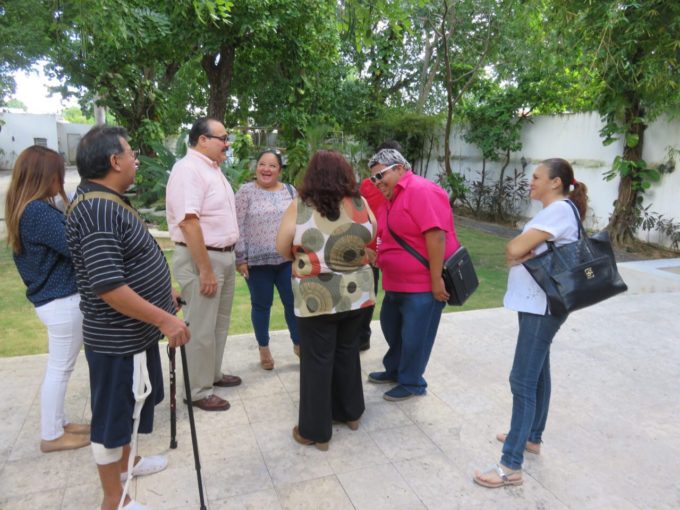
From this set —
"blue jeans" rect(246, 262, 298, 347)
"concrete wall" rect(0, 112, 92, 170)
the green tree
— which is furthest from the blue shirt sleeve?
"concrete wall" rect(0, 112, 92, 170)

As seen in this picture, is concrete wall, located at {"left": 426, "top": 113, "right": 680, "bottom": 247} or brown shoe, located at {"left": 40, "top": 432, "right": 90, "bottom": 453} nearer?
brown shoe, located at {"left": 40, "top": 432, "right": 90, "bottom": 453}

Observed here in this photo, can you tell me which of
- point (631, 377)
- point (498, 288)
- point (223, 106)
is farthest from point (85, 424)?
point (223, 106)

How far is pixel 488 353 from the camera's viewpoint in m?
4.38

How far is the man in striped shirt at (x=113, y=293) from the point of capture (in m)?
2.05

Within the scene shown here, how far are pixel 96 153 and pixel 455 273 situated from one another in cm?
212

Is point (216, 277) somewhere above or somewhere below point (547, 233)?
below

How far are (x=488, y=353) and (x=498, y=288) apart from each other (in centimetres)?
253

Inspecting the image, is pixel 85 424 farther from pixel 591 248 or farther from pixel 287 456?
pixel 591 248

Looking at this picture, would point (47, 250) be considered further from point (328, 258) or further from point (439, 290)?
point (439, 290)

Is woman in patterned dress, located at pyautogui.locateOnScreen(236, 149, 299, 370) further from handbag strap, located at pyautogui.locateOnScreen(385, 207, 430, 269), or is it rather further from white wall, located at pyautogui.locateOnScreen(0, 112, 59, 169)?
white wall, located at pyautogui.locateOnScreen(0, 112, 59, 169)

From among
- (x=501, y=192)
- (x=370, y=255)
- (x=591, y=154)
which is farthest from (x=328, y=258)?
(x=501, y=192)

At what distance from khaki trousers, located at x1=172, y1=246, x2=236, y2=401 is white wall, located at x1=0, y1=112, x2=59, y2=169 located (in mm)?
34736

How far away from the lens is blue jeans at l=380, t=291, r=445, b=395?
3.38 meters

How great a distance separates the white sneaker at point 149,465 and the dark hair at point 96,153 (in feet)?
4.86
